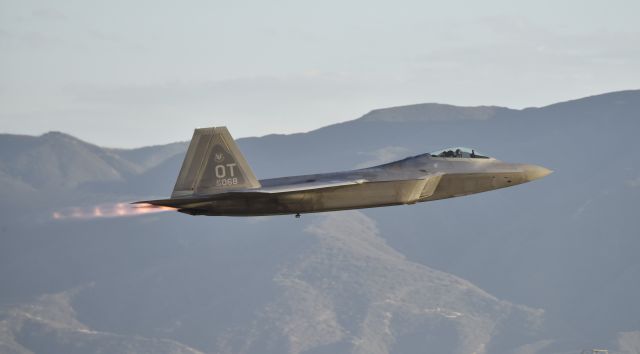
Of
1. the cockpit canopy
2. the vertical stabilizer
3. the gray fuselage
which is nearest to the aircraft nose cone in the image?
the gray fuselage

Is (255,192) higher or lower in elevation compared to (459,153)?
lower

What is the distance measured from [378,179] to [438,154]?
6241 mm

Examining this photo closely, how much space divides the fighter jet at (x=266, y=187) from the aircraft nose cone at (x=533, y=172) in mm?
5734

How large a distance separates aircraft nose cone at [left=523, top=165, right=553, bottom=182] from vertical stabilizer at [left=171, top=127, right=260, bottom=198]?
16.8 metres

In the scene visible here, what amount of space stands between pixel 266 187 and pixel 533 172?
17.1 metres

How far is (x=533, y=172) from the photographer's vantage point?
65.6 metres

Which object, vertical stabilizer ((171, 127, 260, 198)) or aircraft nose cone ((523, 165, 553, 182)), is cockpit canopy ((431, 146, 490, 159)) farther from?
vertical stabilizer ((171, 127, 260, 198))

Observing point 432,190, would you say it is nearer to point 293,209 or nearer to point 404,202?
point 404,202

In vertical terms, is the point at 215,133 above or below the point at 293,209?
above

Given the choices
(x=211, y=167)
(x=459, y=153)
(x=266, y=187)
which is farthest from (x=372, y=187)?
(x=211, y=167)

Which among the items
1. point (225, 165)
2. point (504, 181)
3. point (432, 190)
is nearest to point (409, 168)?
point (432, 190)

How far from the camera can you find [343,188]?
5953 centimetres

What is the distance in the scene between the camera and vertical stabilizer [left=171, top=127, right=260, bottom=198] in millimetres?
58062

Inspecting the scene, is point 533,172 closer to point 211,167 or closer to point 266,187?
point 266,187
